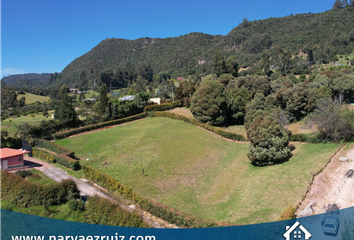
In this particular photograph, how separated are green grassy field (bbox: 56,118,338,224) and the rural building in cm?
667

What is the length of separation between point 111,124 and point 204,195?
2667 cm

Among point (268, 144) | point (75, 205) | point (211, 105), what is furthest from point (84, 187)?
point (211, 105)

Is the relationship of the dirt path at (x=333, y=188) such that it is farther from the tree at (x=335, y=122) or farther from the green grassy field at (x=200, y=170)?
the tree at (x=335, y=122)

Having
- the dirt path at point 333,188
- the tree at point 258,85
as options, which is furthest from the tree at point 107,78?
the dirt path at point 333,188

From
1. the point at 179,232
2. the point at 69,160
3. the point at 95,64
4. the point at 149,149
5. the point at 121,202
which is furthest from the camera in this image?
the point at 95,64

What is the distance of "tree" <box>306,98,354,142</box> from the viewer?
25484 millimetres

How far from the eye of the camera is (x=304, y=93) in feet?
123

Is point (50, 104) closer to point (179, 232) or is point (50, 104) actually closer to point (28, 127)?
point (28, 127)

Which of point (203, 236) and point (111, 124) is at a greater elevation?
point (111, 124)

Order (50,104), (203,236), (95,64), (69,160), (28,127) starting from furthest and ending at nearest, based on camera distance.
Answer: (95,64) < (50,104) < (28,127) < (69,160) < (203,236)

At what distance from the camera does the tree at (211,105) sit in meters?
38.4

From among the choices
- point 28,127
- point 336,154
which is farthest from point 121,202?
point 28,127

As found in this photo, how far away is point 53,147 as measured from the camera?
1246 inches

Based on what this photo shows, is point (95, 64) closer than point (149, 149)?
No
